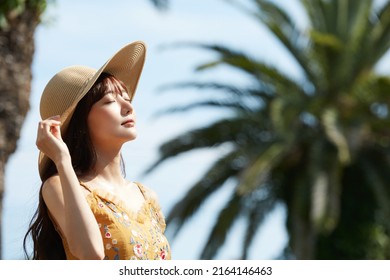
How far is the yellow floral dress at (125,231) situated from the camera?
9.07 ft

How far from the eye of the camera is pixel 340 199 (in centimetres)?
2139

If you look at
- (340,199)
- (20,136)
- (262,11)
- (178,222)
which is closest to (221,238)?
(178,222)

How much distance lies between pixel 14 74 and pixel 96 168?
17.7 ft

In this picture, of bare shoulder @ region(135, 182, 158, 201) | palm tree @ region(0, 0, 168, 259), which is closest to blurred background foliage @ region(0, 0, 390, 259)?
palm tree @ region(0, 0, 168, 259)

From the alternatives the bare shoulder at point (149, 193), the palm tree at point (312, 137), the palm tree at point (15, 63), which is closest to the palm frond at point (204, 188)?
the palm tree at point (312, 137)

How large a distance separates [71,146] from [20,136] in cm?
505

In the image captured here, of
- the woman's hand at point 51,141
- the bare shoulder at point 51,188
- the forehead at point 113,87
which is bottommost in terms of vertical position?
the bare shoulder at point 51,188

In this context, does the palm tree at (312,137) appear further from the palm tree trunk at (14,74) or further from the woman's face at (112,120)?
the woman's face at (112,120)

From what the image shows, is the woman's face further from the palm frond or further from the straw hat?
the palm frond

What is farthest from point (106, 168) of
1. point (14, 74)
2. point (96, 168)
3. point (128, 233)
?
point (14, 74)

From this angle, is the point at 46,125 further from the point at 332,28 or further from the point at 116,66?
the point at 332,28

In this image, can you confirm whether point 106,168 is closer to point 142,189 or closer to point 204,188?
point 142,189

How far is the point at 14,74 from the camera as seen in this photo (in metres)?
Answer: 8.17

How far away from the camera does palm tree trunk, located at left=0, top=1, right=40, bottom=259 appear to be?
789cm
